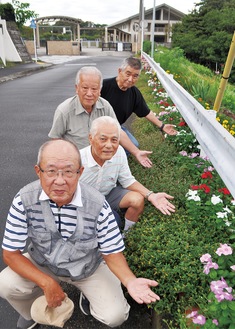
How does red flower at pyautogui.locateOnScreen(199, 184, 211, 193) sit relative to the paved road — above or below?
above

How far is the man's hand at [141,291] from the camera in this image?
2.08 meters

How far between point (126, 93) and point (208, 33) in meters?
30.5

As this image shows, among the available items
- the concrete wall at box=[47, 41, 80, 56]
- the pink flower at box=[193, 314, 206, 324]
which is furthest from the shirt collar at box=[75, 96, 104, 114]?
the concrete wall at box=[47, 41, 80, 56]

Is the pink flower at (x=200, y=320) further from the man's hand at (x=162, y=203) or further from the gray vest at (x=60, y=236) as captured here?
the man's hand at (x=162, y=203)

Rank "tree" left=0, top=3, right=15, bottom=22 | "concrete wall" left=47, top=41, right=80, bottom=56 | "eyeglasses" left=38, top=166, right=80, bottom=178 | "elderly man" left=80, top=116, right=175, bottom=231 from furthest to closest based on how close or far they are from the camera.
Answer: "concrete wall" left=47, top=41, right=80, bottom=56, "tree" left=0, top=3, right=15, bottom=22, "elderly man" left=80, top=116, right=175, bottom=231, "eyeglasses" left=38, top=166, right=80, bottom=178

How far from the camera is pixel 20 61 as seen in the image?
2480 centimetres

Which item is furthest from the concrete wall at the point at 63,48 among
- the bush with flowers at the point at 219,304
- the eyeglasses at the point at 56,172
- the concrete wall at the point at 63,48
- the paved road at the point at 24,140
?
the bush with flowers at the point at 219,304

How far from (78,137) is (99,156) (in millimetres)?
864

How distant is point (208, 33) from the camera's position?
31.8 meters

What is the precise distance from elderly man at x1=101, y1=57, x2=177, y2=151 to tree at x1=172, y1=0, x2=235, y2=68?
24.7 metres

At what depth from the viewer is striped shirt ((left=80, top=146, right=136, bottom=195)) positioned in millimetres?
2973

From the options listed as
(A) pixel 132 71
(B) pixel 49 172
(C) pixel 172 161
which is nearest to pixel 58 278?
(B) pixel 49 172

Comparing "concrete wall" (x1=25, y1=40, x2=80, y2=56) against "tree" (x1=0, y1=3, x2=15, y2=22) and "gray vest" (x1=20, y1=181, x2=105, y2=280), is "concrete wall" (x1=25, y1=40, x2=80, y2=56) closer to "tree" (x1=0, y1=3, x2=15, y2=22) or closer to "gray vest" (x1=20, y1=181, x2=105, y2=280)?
"tree" (x1=0, y1=3, x2=15, y2=22)

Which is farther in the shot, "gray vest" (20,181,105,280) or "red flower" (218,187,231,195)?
"red flower" (218,187,231,195)
